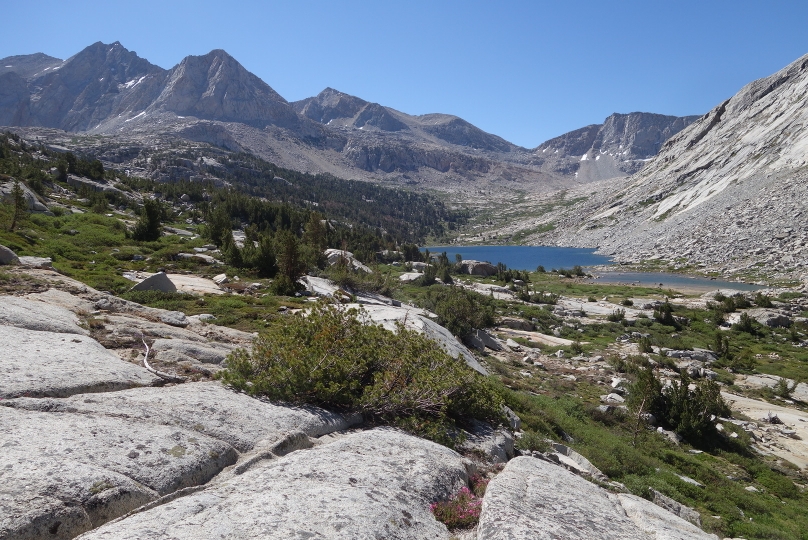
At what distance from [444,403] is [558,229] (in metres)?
161

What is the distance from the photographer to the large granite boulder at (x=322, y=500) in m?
3.46

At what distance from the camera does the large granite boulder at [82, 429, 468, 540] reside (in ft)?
11.4

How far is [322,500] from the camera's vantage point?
4090 millimetres

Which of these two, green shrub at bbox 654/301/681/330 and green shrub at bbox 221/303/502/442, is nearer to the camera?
green shrub at bbox 221/303/502/442

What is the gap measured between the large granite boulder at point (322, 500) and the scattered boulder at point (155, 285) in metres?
14.7

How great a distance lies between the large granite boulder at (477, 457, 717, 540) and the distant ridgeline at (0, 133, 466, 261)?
24841mm

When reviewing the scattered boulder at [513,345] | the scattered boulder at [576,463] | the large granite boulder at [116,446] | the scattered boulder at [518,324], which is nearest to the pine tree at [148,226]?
the scattered boulder at [513,345]

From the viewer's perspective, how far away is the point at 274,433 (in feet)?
18.8

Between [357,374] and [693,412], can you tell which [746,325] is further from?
[357,374]

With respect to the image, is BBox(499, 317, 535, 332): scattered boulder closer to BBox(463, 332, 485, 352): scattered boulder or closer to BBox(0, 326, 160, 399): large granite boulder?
BBox(463, 332, 485, 352): scattered boulder

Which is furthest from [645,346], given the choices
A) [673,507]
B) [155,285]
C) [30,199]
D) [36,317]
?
[30,199]

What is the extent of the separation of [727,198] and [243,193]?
370 feet

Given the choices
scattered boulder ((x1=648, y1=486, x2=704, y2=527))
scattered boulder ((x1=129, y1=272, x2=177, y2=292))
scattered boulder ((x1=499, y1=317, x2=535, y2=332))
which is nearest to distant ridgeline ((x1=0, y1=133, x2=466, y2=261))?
scattered boulder ((x1=499, y1=317, x2=535, y2=332))

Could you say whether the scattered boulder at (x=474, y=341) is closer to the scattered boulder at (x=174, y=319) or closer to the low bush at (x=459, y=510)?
the scattered boulder at (x=174, y=319)
